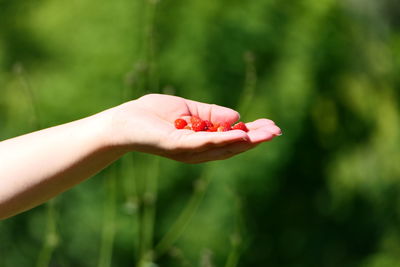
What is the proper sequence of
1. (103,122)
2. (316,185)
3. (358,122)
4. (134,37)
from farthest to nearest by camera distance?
(358,122) < (316,185) < (134,37) < (103,122)

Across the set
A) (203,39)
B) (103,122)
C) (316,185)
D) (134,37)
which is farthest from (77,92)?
(103,122)

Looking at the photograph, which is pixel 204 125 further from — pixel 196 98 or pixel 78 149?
pixel 196 98

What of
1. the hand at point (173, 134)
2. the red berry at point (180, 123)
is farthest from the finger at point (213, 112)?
the red berry at point (180, 123)

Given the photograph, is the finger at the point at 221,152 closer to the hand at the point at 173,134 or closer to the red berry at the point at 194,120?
the hand at the point at 173,134

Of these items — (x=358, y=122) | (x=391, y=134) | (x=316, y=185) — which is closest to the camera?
(x=316, y=185)

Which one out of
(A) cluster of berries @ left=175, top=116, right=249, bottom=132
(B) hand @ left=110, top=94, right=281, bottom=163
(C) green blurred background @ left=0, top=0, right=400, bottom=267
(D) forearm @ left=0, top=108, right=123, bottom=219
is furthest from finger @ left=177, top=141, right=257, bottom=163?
(C) green blurred background @ left=0, top=0, right=400, bottom=267

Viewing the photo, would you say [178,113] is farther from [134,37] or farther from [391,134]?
[391,134]

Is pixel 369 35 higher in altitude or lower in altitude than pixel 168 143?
lower
